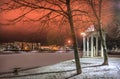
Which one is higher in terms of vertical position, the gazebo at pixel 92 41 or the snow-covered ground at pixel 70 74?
the gazebo at pixel 92 41

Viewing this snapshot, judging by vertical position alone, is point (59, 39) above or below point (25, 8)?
below

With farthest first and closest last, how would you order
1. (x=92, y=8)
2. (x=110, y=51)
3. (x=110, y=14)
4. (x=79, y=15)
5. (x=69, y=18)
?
1. (x=110, y=51)
2. (x=110, y=14)
3. (x=92, y=8)
4. (x=79, y=15)
5. (x=69, y=18)

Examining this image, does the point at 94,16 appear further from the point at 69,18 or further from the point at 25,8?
the point at 25,8

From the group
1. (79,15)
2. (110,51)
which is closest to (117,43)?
(110,51)

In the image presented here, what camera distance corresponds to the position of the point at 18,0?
687 inches

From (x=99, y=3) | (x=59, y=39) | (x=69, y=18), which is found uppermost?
(x=99, y=3)

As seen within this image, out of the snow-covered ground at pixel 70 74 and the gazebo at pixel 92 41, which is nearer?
the snow-covered ground at pixel 70 74

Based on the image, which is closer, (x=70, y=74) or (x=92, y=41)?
(x=70, y=74)

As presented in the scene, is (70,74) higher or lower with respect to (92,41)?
lower

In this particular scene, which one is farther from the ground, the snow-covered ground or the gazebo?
the gazebo

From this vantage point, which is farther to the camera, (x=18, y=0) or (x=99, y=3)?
(x=99, y=3)

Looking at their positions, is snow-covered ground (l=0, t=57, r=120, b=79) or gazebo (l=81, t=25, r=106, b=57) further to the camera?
gazebo (l=81, t=25, r=106, b=57)

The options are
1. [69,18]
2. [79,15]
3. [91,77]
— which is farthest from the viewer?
[79,15]

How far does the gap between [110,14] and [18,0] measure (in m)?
11.7
